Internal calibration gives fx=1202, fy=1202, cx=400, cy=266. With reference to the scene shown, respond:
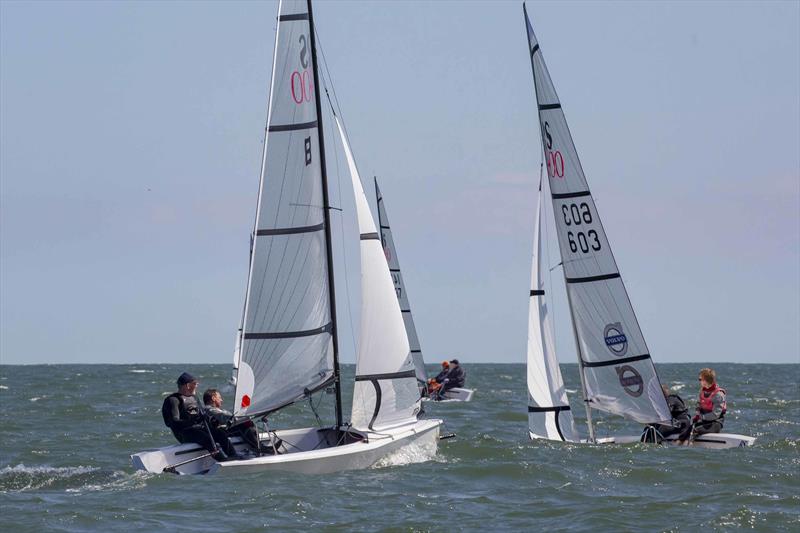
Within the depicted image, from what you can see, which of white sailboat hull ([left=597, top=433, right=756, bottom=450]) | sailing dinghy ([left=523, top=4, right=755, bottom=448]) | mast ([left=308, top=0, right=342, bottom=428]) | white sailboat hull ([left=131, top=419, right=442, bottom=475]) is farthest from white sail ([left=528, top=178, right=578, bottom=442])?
mast ([left=308, top=0, right=342, bottom=428])

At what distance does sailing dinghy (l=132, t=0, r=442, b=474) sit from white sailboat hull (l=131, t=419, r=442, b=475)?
3cm

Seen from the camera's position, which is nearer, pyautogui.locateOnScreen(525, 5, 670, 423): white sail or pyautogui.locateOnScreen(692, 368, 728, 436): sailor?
pyautogui.locateOnScreen(525, 5, 670, 423): white sail

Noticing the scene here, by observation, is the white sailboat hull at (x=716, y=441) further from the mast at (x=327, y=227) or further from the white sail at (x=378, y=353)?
the mast at (x=327, y=227)

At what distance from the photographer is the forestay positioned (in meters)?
15.4

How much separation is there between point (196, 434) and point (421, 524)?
3920 millimetres

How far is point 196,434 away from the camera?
14.5 metres

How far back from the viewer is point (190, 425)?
14.5 metres

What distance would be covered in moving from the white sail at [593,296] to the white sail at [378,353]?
3.21 m

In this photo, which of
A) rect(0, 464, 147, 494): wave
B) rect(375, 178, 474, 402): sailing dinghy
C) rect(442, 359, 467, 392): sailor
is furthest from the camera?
rect(442, 359, 467, 392): sailor

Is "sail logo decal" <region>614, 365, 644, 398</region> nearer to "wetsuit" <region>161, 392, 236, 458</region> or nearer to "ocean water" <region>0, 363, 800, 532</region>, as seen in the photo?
"ocean water" <region>0, 363, 800, 532</region>

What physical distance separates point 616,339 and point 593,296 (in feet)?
2.37

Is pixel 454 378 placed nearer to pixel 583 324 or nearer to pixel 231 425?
pixel 583 324

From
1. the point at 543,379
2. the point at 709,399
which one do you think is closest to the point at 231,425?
the point at 543,379

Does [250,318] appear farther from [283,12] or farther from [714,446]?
[714,446]
